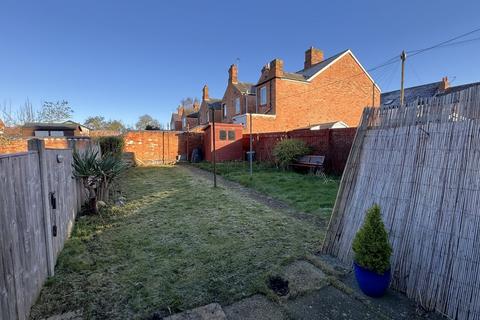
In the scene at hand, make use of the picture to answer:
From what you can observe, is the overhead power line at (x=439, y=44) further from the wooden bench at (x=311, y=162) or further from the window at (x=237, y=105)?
the window at (x=237, y=105)

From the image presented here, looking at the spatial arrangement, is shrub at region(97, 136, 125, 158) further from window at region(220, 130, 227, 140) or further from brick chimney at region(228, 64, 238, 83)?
brick chimney at region(228, 64, 238, 83)

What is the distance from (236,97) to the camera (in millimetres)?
23859

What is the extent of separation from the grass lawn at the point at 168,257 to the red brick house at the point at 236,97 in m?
17.9

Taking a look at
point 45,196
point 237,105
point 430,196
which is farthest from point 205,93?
point 430,196

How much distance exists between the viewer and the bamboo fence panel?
2.00 metres

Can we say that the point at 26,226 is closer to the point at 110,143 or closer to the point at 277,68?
the point at 110,143

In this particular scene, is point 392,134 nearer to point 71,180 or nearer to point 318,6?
point 71,180

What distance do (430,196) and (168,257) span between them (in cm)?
325

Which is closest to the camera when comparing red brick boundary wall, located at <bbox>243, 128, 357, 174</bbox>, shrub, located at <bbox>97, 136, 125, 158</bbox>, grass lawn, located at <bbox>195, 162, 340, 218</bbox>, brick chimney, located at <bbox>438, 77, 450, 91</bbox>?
grass lawn, located at <bbox>195, 162, 340, 218</bbox>

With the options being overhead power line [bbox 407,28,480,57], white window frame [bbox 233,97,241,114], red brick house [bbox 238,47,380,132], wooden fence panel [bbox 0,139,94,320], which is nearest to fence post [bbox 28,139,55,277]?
wooden fence panel [bbox 0,139,94,320]

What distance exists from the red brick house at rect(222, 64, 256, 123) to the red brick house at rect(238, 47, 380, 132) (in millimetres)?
1805

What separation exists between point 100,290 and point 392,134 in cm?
385

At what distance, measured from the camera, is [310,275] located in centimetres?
279

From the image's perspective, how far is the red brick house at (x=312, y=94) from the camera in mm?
18094
